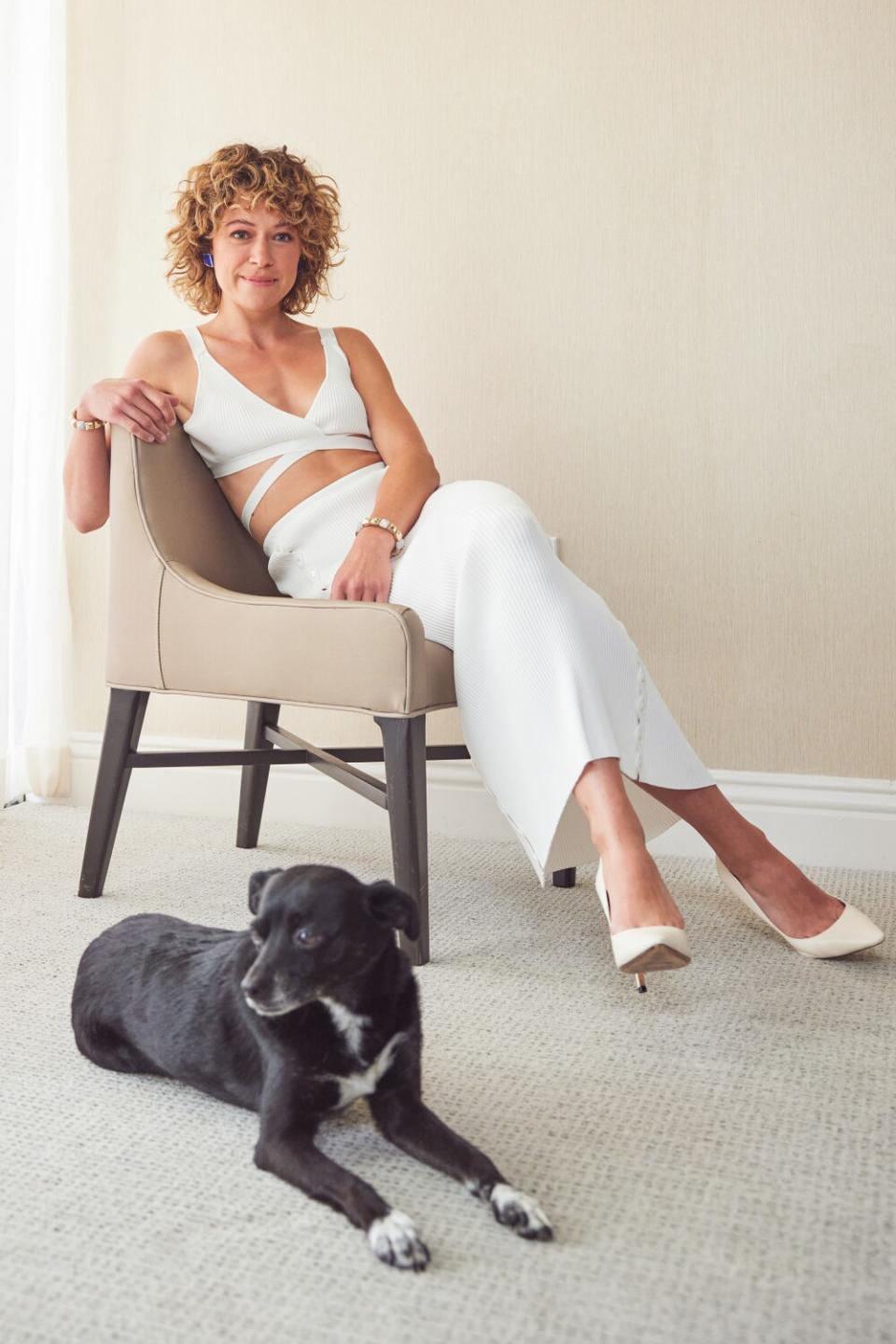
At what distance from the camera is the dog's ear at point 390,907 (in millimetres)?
1083

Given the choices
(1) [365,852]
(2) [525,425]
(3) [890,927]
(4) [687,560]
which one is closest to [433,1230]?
(3) [890,927]

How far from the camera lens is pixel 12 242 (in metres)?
2.62

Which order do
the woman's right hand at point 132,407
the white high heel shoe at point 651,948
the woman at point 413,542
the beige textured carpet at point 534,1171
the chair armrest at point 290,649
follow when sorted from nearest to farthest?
the beige textured carpet at point 534,1171 < the white high heel shoe at point 651,948 < the woman at point 413,542 < the chair armrest at point 290,649 < the woman's right hand at point 132,407

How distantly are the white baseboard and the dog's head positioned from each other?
3.84 ft

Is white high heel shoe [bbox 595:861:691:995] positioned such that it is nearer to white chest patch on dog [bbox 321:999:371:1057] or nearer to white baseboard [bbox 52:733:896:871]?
white chest patch on dog [bbox 321:999:371:1057]

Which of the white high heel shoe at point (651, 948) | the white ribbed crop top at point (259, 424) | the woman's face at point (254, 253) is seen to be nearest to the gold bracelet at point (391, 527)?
the white ribbed crop top at point (259, 424)

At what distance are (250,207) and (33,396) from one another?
2.80ft

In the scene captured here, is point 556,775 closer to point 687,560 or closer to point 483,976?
point 483,976

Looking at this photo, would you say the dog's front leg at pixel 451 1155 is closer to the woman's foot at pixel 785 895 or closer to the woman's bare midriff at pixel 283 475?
the woman's foot at pixel 785 895

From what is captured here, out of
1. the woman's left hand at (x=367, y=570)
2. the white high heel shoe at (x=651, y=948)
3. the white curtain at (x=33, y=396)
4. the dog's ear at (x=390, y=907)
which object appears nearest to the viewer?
the dog's ear at (x=390, y=907)

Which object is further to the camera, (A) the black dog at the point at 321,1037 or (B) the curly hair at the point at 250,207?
(B) the curly hair at the point at 250,207

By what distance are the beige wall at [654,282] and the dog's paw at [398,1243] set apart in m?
1.55

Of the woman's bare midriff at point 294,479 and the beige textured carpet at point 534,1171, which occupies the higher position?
the woman's bare midriff at point 294,479

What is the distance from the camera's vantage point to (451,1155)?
1.04 metres
